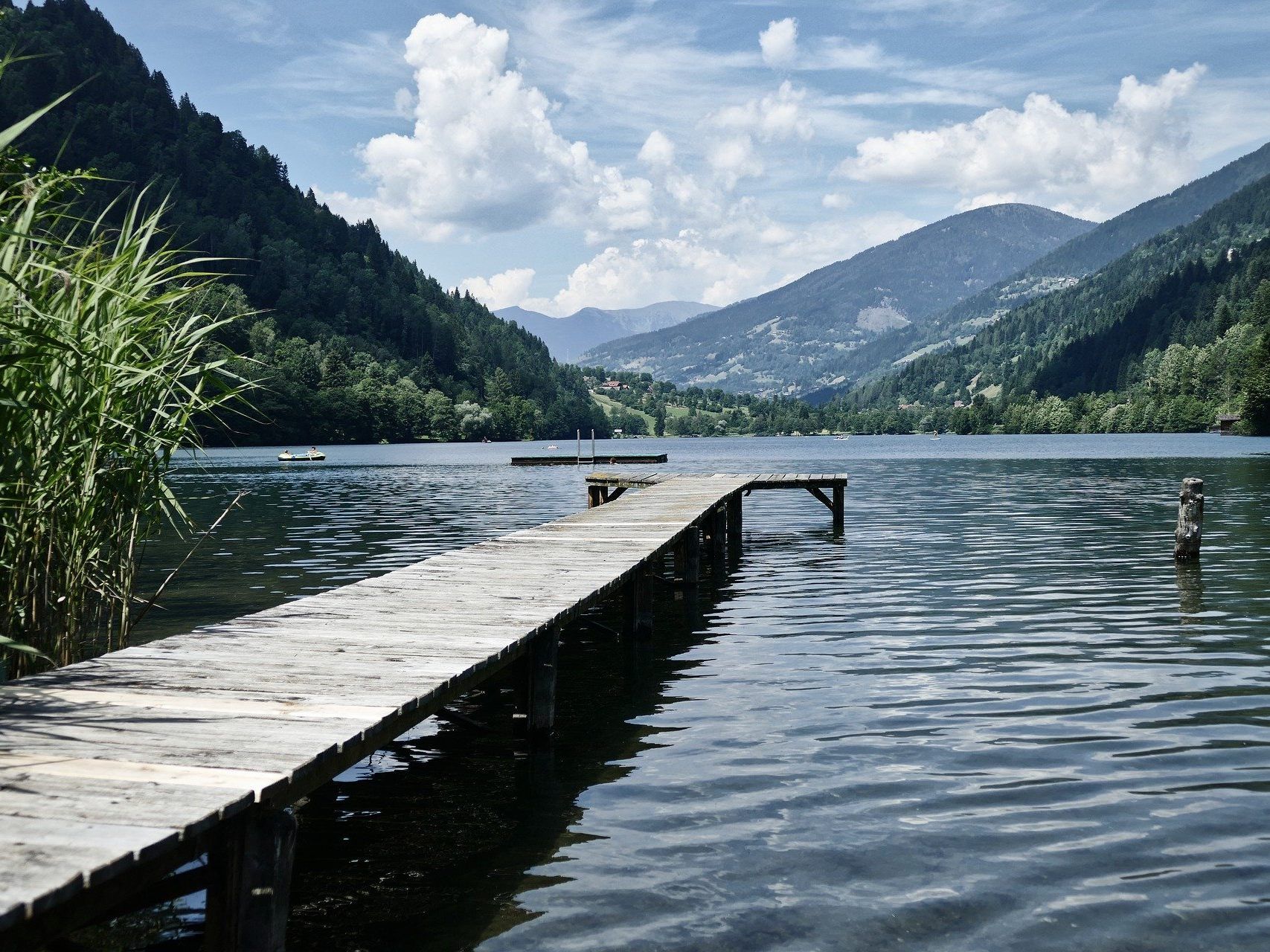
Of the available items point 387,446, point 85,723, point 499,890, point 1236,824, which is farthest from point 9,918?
point 387,446

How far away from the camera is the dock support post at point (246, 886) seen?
4910 mm

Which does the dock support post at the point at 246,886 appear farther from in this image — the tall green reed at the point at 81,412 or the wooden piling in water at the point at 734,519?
the wooden piling in water at the point at 734,519

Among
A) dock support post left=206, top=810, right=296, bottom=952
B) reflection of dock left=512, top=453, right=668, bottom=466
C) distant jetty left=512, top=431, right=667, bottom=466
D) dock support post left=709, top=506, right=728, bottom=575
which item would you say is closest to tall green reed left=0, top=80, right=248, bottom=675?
dock support post left=206, top=810, right=296, bottom=952

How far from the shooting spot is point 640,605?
50.3 ft

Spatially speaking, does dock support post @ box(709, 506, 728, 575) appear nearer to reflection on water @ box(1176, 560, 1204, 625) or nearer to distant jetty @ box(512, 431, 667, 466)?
reflection on water @ box(1176, 560, 1204, 625)

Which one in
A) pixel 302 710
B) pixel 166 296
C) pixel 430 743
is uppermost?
pixel 166 296

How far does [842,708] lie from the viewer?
10.8 meters

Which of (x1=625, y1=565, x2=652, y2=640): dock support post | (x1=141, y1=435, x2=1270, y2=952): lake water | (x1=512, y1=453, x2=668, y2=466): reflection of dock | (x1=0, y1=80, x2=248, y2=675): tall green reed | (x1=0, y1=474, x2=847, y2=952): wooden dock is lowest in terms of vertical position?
(x1=141, y1=435, x2=1270, y2=952): lake water

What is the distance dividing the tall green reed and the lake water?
261cm

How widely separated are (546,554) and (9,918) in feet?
38.3

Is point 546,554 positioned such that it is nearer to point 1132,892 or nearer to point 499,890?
point 499,890

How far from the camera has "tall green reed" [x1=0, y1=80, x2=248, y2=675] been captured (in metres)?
7.41

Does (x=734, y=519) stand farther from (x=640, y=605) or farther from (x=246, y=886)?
(x=246, y=886)

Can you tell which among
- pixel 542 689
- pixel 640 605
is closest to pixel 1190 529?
pixel 640 605
